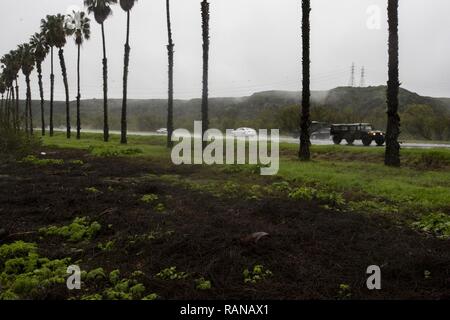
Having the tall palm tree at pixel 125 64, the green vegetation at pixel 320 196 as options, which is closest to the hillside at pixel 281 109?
the tall palm tree at pixel 125 64

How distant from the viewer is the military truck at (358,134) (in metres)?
30.8

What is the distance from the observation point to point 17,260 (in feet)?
23.6

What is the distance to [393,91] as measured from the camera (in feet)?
60.2

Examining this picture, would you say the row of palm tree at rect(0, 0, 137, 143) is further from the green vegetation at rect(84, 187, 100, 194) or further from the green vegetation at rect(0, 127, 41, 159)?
the green vegetation at rect(84, 187, 100, 194)

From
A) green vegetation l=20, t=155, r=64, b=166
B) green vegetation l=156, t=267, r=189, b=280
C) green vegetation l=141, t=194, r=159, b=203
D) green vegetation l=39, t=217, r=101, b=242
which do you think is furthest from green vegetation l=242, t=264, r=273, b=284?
green vegetation l=20, t=155, r=64, b=166

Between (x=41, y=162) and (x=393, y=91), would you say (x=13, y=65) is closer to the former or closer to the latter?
(x=41, y=162)

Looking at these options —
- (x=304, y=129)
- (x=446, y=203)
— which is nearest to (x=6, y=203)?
(x=446, y=203)

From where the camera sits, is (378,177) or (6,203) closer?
(6,203)

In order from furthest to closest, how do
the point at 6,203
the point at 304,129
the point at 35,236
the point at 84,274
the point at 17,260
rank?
the point at 304,129 < the point at 6,203 < the point at 35,236 < the point at 17,260 < the point at 84,274

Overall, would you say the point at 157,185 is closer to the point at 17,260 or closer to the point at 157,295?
the point at 17,260

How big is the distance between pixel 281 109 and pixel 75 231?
58.0 meters
